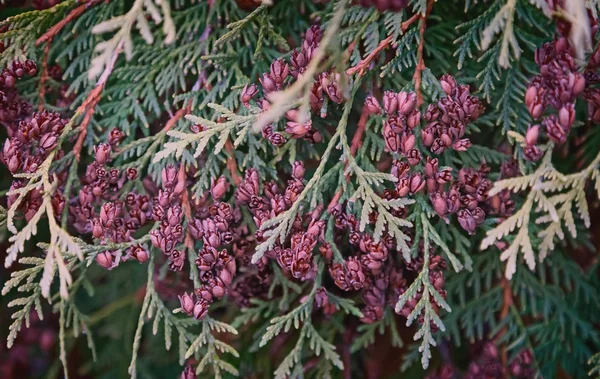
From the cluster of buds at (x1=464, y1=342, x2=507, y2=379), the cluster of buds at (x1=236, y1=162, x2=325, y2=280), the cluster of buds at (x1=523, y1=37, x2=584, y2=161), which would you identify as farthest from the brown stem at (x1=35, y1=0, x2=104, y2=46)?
the cluster of buds at (x1=464, y1=342, x2=507, y2=379)

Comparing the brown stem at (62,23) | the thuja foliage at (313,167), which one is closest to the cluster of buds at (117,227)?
the thuja foliage at (313,167)

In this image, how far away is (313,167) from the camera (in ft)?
4.30

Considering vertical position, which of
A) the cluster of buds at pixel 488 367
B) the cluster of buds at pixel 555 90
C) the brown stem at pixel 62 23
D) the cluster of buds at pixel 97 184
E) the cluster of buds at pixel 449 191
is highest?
the brown stem at pixel 62 23

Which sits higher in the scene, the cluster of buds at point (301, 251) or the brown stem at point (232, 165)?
the brown stem at point (232, 165)

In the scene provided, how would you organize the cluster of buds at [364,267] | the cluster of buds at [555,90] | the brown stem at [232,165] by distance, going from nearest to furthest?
the cluster of buds at [555,90]
the cluster of buds at [364,267]
the brown stem at [232,165]

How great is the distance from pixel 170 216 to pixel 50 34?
0.43 meters

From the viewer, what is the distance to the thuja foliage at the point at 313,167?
0.87 meters

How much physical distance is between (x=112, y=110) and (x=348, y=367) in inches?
29.8

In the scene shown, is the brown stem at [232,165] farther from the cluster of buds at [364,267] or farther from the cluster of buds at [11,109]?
the cluster of buds at [11,109]

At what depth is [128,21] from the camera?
76 centimetres

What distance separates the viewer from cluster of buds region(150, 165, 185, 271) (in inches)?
36.6

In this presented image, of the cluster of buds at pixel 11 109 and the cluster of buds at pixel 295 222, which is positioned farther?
the cluster of buds at pixel 11 109

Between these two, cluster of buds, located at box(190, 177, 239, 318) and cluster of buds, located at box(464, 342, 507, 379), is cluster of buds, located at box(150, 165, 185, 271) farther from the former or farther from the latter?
cluster of buds, located at box(464, 342, 507, 379)

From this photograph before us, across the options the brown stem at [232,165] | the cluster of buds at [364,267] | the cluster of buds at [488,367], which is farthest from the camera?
the cluster of buds at [488,367]
